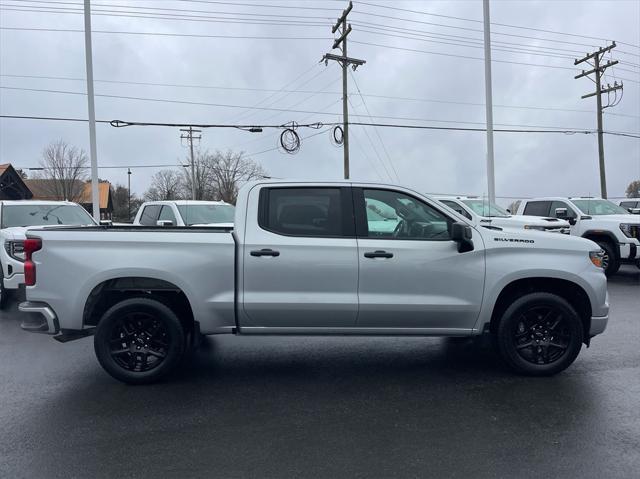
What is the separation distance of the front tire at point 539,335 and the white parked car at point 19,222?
7.38 m

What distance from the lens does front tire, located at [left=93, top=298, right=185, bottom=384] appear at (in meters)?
5.06

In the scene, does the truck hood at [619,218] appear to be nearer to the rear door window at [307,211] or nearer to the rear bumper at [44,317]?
the rear door window at [307,211]

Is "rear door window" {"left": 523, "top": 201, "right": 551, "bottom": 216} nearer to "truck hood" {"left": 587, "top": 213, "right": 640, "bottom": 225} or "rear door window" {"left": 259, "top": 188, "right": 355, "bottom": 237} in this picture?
"truck hood" {"left": 587, "top": 213, "right": 640, "bottom": 225}

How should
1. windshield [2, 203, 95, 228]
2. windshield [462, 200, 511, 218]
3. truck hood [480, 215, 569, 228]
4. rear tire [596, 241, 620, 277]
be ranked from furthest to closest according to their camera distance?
windshield [462, 200, 511, 218]
rear tire [596, 241, 620, 277]
truck hood [480, 215, 569, 228]
windshield [2, 203, 95, 228]

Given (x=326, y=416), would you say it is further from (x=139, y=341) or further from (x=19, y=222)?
(x=19, y=222)

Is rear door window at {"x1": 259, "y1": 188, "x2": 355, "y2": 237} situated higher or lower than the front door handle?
higher

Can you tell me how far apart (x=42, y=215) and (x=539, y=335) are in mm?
9282

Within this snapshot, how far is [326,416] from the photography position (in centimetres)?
435

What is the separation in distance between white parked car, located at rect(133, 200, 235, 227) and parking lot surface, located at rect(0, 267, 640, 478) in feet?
19.7

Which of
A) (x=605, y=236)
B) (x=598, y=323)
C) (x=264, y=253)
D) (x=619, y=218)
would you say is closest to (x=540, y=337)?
(x=598, y=323)

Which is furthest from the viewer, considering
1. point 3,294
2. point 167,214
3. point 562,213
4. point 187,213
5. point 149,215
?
point 149,215

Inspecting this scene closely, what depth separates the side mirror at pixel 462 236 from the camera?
4949 mm

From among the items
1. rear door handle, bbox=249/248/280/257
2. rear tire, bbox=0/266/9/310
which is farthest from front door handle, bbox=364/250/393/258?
rear tire, bbox=0/266/9/310

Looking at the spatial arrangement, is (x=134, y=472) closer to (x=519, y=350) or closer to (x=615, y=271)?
(x=519, y=350)
